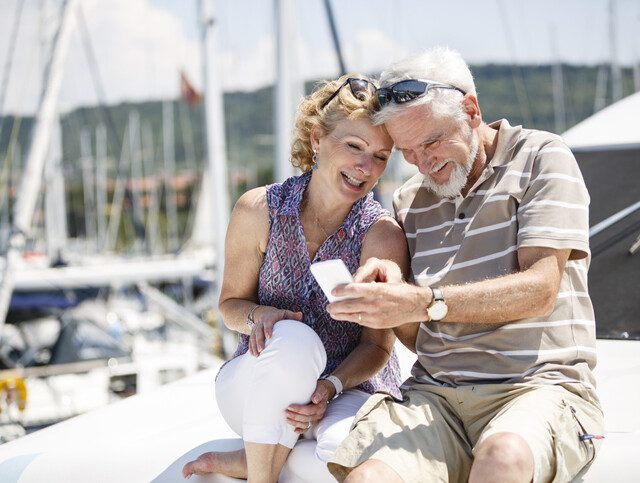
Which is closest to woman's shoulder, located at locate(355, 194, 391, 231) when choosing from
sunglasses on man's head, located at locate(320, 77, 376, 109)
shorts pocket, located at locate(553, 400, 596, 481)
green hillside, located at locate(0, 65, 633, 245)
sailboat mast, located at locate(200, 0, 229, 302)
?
sunglasses on man's head, located at locate(320, 77, 376, 109)

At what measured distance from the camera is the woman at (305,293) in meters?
2.29

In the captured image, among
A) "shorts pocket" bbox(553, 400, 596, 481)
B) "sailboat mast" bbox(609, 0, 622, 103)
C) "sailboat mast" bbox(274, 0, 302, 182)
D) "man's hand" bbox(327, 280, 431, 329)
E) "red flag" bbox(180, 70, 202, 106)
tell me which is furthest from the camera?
"sailboat mast" bbox(609, 0, 622, 103)

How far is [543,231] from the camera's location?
220 cm

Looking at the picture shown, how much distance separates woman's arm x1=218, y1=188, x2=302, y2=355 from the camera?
106 inches

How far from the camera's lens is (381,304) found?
6.83 feet

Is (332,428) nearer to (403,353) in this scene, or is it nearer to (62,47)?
(403,353)

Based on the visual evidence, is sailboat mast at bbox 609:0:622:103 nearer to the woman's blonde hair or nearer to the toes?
the woman's blonde hair

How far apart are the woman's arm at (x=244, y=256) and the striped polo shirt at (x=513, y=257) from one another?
547 mm

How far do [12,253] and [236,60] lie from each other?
788 cm

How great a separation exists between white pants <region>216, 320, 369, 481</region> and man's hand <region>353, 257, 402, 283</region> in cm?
25

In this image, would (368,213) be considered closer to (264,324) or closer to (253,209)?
(253,209)

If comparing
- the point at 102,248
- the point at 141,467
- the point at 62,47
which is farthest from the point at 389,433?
the point at 102,248

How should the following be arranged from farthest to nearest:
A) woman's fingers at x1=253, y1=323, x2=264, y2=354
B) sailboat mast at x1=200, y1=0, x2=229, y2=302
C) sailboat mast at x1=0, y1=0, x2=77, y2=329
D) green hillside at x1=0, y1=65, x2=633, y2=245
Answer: green hillside at x1=0, y1=65, x2=633, y2=245 < sailboat mast at x1=200, y1=0, x2=229, y2=302 < sailboat mast at x1=0, y1=0, x2=77, y2=329 < woman's fingers at x1=253, y1=323, x2=264, y2=354

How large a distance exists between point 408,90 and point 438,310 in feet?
2.31
